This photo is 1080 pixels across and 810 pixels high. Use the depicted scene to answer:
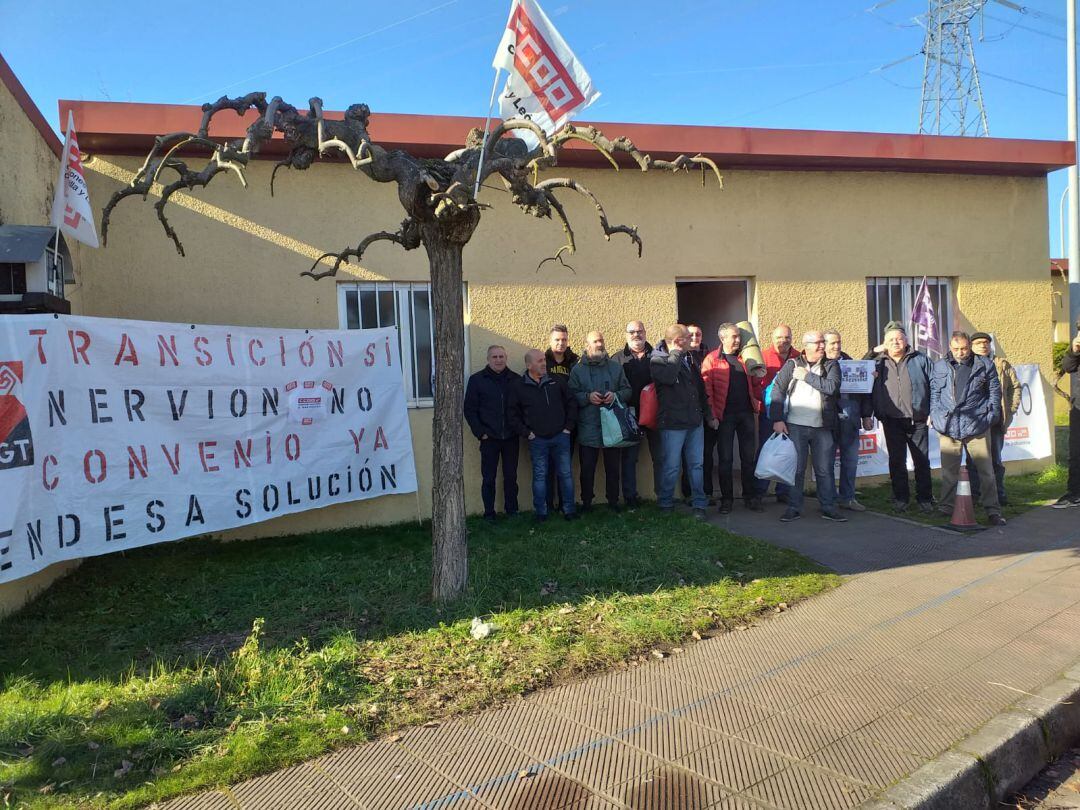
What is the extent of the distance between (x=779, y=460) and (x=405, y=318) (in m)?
4.00

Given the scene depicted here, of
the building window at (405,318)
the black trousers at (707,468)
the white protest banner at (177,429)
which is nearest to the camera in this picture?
the white protest banner at (177,429)

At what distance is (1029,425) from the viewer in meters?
10.0

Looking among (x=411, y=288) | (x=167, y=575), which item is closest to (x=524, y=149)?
(x=411, y=288)

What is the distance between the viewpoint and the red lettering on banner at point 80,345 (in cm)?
529

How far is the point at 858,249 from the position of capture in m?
9.43

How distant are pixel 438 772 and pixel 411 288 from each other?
5620mm

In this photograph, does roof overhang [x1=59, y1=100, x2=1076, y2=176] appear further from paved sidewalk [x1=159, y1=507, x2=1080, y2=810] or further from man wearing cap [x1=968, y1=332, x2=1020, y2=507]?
paved sidewalk [x1=159, y1=507, x2=1080, y2=810]

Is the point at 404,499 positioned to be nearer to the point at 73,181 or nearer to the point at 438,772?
the point at 73,181

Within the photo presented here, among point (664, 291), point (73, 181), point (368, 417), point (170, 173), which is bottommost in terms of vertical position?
point (368, 417)

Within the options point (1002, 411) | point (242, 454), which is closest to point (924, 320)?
point (1002, 411)

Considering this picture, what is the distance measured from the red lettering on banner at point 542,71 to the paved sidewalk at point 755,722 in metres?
3.22

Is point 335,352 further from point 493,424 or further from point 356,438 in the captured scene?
point 493,424

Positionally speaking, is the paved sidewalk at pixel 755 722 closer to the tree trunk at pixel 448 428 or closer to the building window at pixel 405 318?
the tree trunk at pixel 448 428

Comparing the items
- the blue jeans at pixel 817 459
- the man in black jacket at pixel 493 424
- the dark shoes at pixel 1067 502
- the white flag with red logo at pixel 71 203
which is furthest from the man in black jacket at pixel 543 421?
the dark shoes at pixel 1067 502
